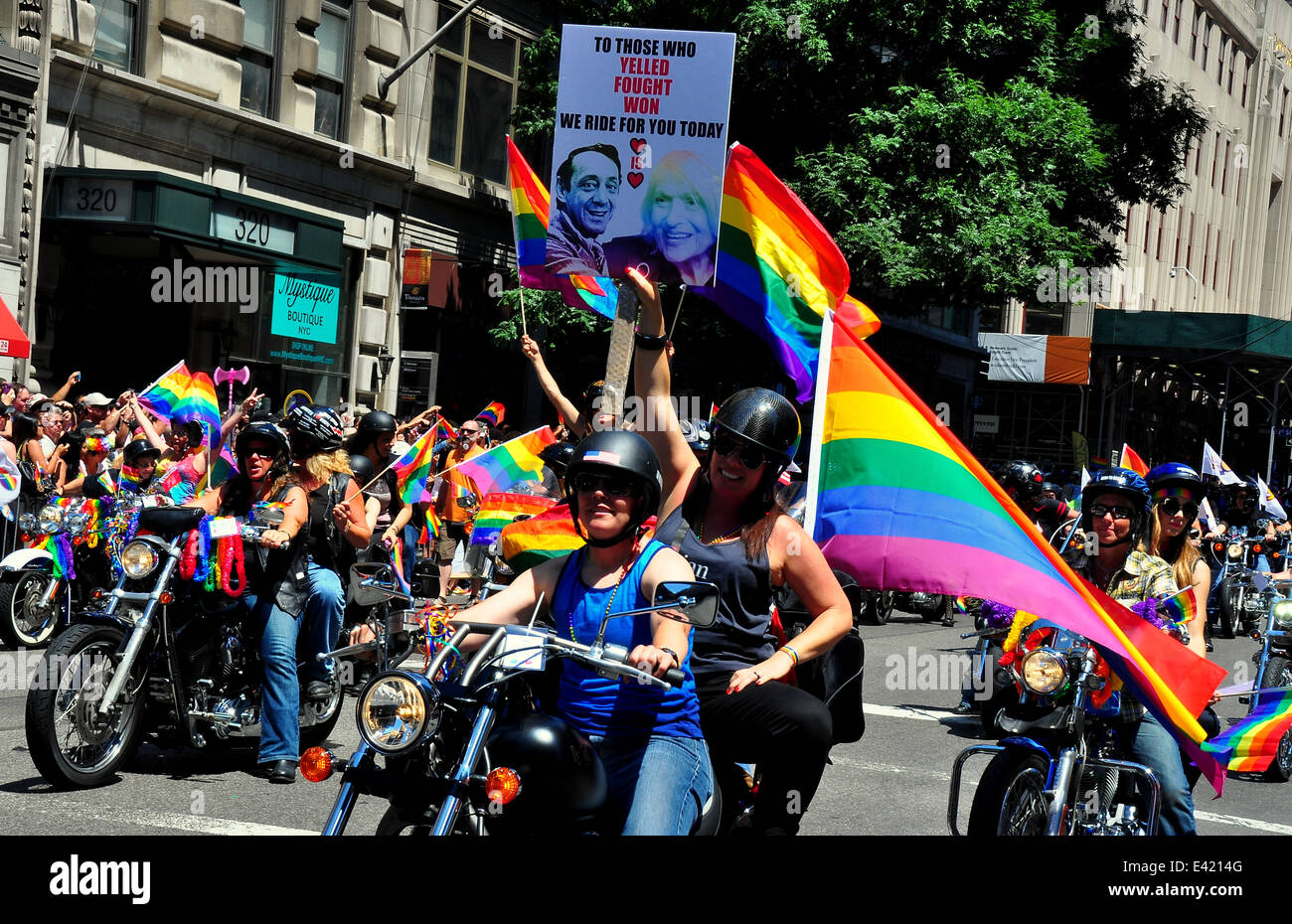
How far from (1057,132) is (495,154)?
9801 mm

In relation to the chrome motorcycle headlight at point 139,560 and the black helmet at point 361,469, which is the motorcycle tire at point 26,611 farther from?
the chrome motorcycle headlight at point 139,560

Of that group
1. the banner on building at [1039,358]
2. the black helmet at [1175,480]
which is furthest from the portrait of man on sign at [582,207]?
the banner on building at [1039,358]

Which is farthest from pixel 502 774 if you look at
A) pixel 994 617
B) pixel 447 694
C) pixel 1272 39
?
pixel 1272 39

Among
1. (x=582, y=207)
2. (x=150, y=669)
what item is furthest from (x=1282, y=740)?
(x=150, y=669)

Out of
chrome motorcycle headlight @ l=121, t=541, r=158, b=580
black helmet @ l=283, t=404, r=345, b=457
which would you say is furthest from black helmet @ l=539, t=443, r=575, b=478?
chrome motorcycle headlight @ l=121, t=541, r=158, b=580

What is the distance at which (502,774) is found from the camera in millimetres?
3195

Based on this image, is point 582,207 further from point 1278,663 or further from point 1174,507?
point 1278,663

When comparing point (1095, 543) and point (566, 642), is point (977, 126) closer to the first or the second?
point (1095, 543)

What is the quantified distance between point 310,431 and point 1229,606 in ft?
45.6

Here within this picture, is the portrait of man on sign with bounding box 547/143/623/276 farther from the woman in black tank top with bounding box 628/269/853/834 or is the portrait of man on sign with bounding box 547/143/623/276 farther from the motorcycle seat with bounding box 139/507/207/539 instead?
the woman in black tank top with bounding box 628/269/853/834

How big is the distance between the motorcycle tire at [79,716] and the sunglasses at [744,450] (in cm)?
333

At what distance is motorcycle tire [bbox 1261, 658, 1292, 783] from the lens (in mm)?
9211

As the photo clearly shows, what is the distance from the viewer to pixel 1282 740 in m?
9.24

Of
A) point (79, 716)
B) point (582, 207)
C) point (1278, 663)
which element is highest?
→ point (582, 207)
